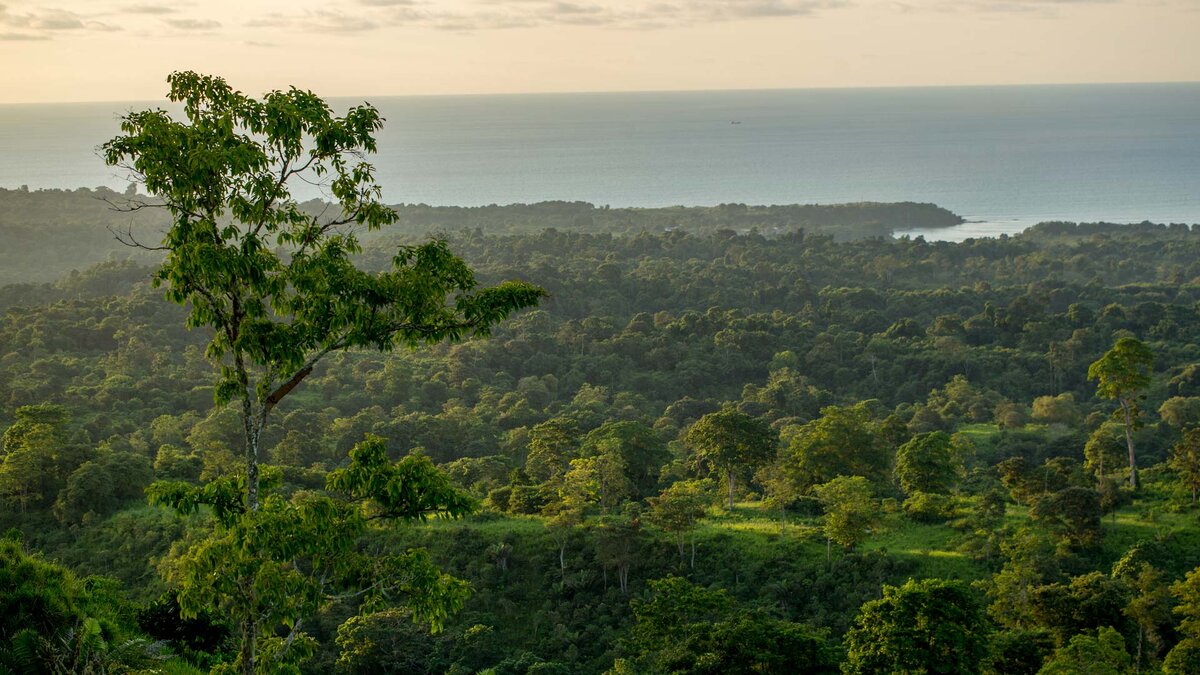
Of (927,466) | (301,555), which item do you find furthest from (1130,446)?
(301,555)

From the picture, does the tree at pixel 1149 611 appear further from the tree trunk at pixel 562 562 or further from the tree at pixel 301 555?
the tree at pixel 301 555

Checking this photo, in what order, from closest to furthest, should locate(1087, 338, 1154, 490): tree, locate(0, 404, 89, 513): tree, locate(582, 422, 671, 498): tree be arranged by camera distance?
locate(1087, 338, 1154, 490): tree, locate(0, 404, 89, 513): tree, locate(582, 422, 671, 498): tree

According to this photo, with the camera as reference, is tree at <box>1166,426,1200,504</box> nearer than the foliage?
No

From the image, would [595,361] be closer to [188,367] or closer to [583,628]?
[188,367]

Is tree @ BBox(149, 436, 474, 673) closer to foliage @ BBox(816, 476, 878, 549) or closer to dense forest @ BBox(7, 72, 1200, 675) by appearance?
dense forest @ BBox(7, 72, 1200, 675)

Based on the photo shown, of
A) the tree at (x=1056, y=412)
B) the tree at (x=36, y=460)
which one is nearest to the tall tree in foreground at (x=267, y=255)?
the tree at (x=36, y=460)

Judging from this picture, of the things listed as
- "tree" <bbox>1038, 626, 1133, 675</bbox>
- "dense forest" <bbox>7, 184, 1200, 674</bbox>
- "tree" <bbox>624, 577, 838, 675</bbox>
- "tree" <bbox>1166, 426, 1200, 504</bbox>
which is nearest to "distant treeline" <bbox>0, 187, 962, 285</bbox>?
"dense forest" <bbox>7, 184, 1200, 674</bbox>
